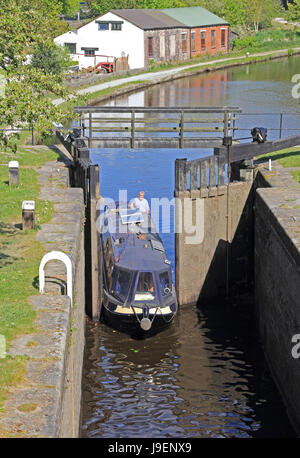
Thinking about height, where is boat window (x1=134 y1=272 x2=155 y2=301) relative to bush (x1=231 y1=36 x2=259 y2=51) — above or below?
below

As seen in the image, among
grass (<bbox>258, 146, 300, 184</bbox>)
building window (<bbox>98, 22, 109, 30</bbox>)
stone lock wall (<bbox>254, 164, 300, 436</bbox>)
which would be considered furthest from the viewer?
building window (<bbox>98, 22, 109, 30</bbox>)

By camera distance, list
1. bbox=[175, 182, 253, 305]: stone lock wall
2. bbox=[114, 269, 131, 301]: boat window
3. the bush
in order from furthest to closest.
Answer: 1. the bush
2. bbox=[175, 182, 253, 305]: stone lock wall
3. bbox=[114, 269, 131, 301]: boat window

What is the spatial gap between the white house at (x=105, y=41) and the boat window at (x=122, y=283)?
54771mm

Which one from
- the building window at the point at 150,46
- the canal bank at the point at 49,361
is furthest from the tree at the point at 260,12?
Result: the canal bank at the point at 49,361

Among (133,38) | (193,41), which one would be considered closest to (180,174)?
(133,38)

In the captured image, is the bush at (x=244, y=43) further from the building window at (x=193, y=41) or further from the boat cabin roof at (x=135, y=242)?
the boat cabin roof at (x=135, y=242)

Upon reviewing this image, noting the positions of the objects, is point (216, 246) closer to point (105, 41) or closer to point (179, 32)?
point (105, 41)

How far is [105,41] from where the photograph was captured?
77.2 metres

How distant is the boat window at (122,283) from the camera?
2436 cm

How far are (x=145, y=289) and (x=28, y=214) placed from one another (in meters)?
4.69

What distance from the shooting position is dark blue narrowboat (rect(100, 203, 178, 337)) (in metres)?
24.1

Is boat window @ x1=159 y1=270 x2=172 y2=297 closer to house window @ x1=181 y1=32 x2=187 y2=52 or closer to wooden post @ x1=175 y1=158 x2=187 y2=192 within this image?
wooden post @ x1=175 y1=158 x2=187 y2=192

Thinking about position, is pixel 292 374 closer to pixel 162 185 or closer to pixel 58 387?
pixel 58 387

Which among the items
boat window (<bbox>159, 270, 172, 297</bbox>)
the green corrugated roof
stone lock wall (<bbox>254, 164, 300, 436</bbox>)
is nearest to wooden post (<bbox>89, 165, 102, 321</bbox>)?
boat window (<bbox>159, 270, 172, 297</bbox>)
